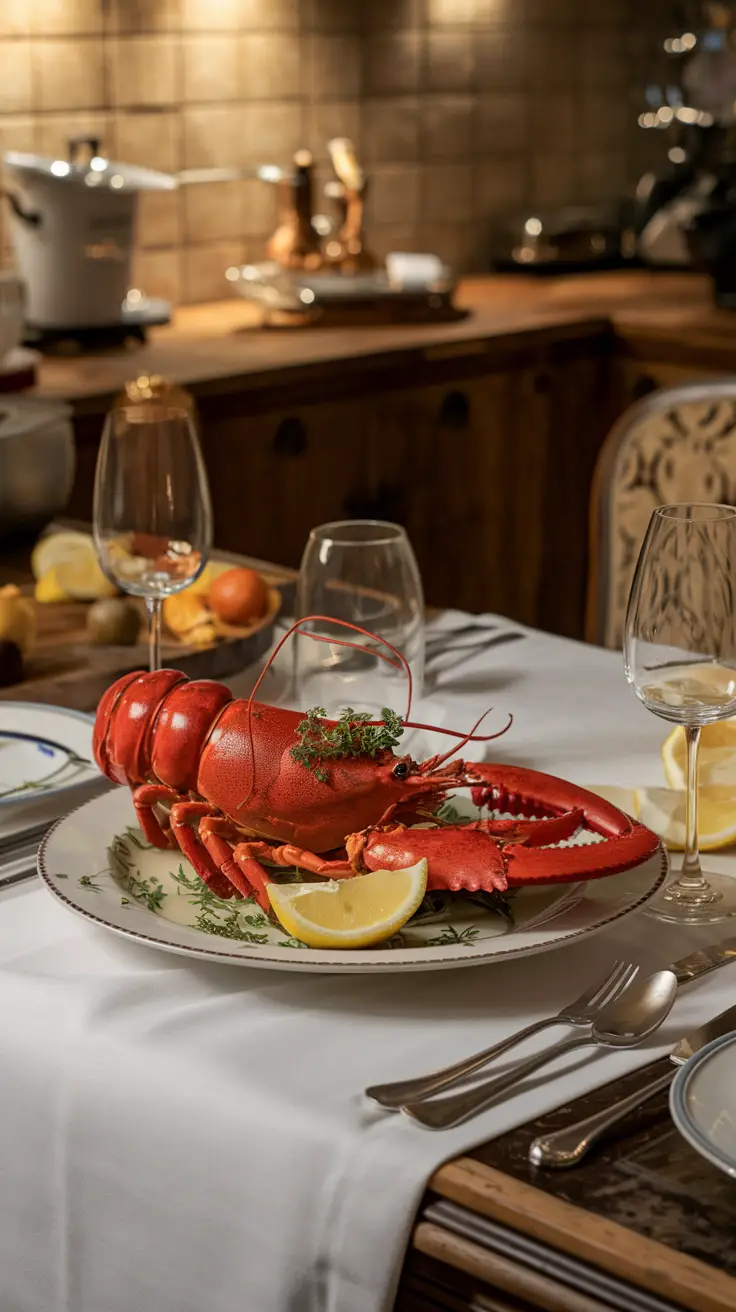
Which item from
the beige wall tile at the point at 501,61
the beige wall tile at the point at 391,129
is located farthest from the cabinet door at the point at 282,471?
the beige wall tile at the point at 501,61

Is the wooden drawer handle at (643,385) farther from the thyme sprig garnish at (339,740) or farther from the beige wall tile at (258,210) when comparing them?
the thyme sprig garnish at (339,740)

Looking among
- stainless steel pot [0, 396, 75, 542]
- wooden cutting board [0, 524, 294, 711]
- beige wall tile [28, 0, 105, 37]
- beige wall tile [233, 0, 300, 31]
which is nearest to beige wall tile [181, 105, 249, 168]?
beige wall tile [233, 0, 300, 31]

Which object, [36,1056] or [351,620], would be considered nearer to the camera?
[36,1056]

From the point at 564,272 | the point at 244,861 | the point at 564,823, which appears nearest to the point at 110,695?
the point at 244,861

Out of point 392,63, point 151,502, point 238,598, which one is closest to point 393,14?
point 392,63

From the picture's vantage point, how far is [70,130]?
9.82ft

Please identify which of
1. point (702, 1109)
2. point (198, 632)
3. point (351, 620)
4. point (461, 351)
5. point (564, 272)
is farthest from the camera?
point (564, 272)

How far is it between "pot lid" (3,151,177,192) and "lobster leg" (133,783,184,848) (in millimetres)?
1878

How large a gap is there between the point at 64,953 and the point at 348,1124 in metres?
0.23

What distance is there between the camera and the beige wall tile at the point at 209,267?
3.27 meters

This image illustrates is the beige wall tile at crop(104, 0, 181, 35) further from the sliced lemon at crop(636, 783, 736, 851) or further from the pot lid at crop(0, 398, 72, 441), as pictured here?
the sliced lemon at crop(636, 783, 736, 851)

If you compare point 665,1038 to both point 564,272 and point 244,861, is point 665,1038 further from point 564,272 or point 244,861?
point 564,272

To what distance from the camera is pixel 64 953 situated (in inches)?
33.8

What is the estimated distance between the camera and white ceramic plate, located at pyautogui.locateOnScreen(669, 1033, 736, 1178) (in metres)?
0.63
